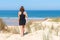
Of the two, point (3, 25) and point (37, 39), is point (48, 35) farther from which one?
point (3, 25)

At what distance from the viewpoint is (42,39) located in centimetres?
1252

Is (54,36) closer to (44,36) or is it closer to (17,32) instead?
(44,36)

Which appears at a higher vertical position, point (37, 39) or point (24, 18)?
point (24, 18)

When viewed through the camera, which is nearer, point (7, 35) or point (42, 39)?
point (42, 39)

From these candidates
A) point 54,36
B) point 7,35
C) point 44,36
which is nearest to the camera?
point 44,36

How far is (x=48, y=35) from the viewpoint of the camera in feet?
41.1

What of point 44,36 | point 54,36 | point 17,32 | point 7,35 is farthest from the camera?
point 17,32

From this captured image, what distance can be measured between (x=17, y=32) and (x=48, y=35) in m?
3.75

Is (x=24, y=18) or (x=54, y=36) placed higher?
(x=24, y=18)

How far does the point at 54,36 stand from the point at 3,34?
310cm

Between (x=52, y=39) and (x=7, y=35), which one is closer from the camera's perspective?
(x=52, y=39)

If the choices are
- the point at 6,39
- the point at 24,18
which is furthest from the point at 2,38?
the point at 24,18

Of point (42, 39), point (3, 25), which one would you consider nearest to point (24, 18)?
point (42, 39)

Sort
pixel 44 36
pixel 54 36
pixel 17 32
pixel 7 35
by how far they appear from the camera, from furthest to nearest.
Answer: pixel 17 32 → pixel 7 35 → pixel 54 36 → pixel 44 36
